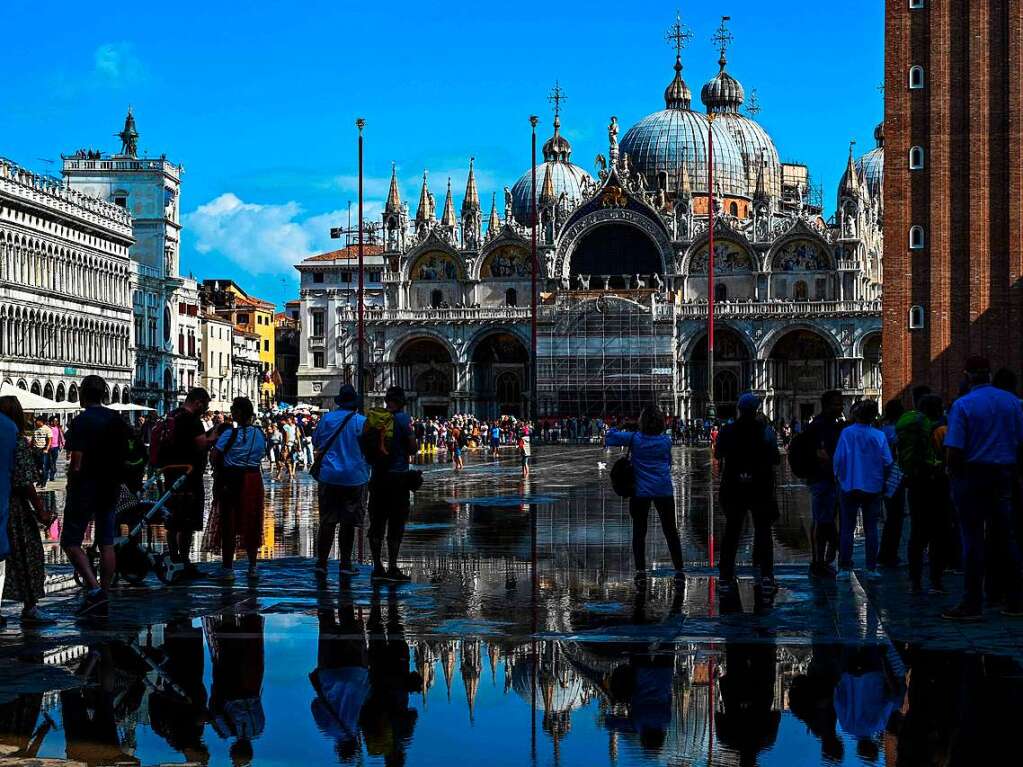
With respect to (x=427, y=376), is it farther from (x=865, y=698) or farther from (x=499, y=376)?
(x=865, y=698)

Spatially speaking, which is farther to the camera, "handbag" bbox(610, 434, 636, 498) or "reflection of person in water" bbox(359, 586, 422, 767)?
"handbag" bbox(610, 434, 636, 498)

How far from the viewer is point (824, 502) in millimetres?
13688

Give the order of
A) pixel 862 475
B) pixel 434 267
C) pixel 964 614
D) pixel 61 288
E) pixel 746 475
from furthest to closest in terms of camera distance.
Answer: pixel 434 267
pixel 61 288
pixel 862 475
pixel 746 475
pixel 964 614

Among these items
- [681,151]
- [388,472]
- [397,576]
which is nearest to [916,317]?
[388,472]

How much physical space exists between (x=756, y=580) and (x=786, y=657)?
3467 millimetres

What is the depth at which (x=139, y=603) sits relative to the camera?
11.0 meters

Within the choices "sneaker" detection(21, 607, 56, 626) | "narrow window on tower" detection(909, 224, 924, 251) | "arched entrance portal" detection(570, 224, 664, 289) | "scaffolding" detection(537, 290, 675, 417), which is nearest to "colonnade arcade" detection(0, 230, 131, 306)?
"scaffolding" detection(537, 290, 675, 417)

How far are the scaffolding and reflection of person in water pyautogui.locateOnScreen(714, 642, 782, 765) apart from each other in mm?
70374

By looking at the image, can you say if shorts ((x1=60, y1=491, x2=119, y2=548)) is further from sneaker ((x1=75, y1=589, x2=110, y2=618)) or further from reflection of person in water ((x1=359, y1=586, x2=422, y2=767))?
reflection of person in water ((x1=359, y1=586, x2=422, y2=767))

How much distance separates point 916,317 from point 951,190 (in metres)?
3.80

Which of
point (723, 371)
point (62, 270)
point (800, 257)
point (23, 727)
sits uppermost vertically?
point (800, 257)

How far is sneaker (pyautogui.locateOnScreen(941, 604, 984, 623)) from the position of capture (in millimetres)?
10000

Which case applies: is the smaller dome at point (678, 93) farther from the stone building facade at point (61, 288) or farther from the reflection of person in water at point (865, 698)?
the reflection of person in water at point (865, 698)

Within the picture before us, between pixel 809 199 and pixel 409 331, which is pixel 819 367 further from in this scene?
pixel 809 199
